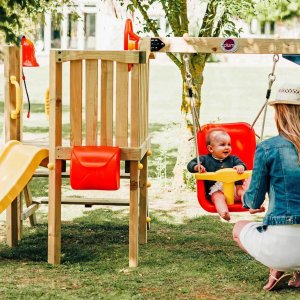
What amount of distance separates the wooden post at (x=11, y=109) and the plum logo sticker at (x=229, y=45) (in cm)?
152

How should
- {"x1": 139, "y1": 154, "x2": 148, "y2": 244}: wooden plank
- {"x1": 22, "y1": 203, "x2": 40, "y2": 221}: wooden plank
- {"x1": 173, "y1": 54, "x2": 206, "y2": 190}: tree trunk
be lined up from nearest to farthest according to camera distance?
1. {"x1": 139, "y1": 154, "x2": 148, "y2": 244}: wooden plank
2. {"x1": 22, "y1": 203, "x2": 40, "y2": 221}: wooden plank
3. {"x1": 173, "y1": 54, "x2": 206, "y2": 190}: tree trunk

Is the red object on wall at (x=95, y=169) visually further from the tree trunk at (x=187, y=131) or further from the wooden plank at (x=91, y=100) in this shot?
the tree trunk at (x=187, y=131)

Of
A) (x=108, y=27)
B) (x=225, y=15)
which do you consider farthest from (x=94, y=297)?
(x=108, y=27)

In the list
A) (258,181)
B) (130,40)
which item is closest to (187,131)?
(130,40)

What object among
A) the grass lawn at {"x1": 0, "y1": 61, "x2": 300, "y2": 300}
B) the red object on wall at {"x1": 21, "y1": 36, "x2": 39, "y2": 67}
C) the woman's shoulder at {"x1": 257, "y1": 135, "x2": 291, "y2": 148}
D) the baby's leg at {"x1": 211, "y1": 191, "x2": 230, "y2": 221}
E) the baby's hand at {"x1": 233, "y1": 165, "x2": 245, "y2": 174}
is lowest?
the grass lawn at {"x1": 0, "y1": 61, "x2": 300, "y2": 300}

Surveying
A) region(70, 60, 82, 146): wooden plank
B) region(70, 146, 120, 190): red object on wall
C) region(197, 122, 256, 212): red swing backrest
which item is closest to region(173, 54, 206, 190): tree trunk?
region(197, 122, 256, 212): red swing backrest

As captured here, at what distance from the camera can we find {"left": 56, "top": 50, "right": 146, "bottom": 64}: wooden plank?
5629mm

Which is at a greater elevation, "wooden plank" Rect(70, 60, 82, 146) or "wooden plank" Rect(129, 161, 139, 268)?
"wooden plank" Rect(70, 60, 82, 146)

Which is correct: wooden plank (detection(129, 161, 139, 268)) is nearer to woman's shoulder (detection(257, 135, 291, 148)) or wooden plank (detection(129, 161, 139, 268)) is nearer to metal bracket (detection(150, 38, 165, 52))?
metal bracket (detection(150, 38, 165, 52))

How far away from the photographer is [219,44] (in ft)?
19.5

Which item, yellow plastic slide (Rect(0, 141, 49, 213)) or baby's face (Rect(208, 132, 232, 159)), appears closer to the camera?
yellow plastic slide (Rect(0, 141, 49, 213))

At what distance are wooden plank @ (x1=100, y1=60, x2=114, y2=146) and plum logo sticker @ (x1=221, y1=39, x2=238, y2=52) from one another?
0.83 meters

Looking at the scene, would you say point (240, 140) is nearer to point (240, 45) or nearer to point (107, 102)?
point (240, 45)

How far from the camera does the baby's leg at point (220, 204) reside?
6.04 m
